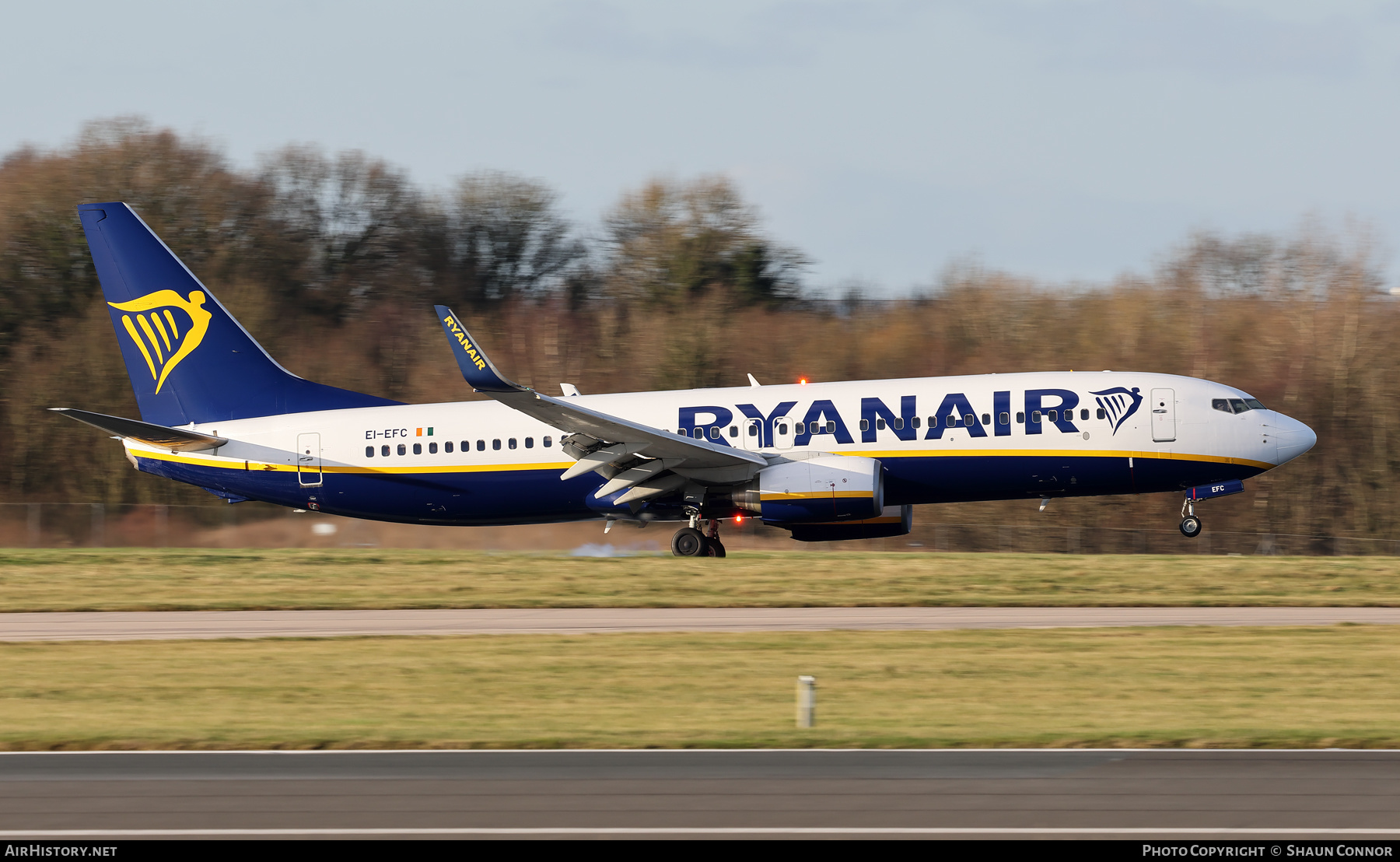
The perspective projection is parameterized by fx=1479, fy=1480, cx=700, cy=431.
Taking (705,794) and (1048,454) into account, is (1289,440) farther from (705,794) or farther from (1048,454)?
(705,794)

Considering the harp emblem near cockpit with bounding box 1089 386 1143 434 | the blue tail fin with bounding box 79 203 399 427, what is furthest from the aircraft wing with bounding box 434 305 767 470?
the harp emblem near cockpit with bounding box 1089 386 1143 434

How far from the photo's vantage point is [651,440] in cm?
3128

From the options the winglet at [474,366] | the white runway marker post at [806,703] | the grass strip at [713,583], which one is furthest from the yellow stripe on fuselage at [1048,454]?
the white runway marker post at [806,703]

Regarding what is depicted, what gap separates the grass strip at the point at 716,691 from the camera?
15.1m

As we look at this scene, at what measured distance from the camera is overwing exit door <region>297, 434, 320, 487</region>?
115ft

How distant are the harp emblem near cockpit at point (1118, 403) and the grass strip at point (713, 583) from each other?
304cm

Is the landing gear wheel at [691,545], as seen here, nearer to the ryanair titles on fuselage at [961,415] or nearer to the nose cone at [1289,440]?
the ryanair titles on fuselage at [961,415]

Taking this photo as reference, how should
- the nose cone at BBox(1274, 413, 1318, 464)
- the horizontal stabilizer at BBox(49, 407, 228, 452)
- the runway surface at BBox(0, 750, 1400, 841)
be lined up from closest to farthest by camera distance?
the runway surface at BBox(0, 750, 1400, 841), the nose cone at BBox(1274, 413, 1318, 464), the horizontal stabilizer at BBox(49, 407, 228, 452)

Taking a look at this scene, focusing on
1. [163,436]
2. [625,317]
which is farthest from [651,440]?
[625,317]

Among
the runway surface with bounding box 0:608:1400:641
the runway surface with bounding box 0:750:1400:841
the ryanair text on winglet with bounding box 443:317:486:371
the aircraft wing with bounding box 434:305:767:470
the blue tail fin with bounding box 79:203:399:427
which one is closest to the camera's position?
the runway surface with bounding box 0:750:1400:841

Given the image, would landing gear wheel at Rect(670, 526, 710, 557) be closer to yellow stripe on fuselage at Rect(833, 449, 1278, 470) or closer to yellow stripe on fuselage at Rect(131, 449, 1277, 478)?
yellow stripe on fuselage at Rect(131, 449, 1277, 478)

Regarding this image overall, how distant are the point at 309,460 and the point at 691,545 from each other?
941cm

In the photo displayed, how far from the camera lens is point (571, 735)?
15.1 metres

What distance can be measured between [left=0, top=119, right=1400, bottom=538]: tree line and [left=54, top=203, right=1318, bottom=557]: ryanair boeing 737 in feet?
52.8
